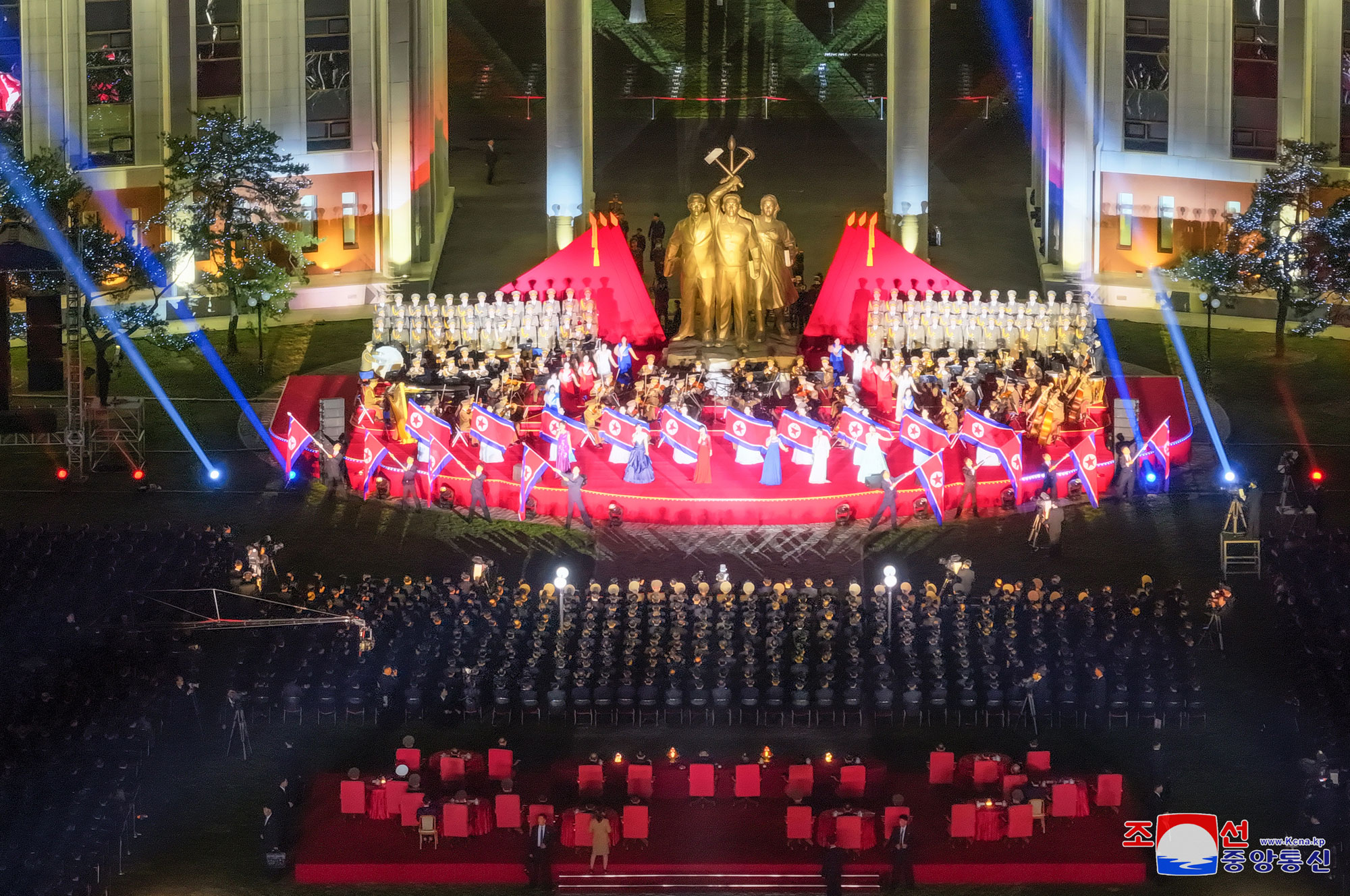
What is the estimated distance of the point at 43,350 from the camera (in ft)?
220

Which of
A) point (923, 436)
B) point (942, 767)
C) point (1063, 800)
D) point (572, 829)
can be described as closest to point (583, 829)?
point (572, 829)

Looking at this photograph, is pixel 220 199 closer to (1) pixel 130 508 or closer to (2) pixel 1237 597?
(1) pixel 130 508

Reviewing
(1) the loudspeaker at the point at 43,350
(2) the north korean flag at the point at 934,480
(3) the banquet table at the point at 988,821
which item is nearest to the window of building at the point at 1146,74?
(2) the north korean flag at the point at 934,480

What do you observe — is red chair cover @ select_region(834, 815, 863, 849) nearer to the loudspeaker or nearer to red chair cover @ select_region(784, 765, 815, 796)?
red chair cover @ select_region(784, 765, 815, 796)

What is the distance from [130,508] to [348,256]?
71.5 ft

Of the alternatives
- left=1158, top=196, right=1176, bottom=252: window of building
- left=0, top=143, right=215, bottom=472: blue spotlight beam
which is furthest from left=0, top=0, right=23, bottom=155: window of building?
left=1158, top=196, right=1176, bottom=252: window of building

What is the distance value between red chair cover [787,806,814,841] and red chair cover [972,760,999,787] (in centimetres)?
336

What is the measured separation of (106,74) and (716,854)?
1672 inches

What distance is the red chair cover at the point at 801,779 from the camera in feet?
139

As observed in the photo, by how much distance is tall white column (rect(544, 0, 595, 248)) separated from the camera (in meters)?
76.5

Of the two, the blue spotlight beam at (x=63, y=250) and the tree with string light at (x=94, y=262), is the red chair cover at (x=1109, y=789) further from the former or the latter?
the tree with string light at (x=94, y=262)

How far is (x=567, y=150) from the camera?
3041 inches

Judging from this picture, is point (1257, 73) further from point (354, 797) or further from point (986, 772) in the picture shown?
point (354, 797)

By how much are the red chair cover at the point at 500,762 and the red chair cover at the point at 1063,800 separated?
31.7 feet
